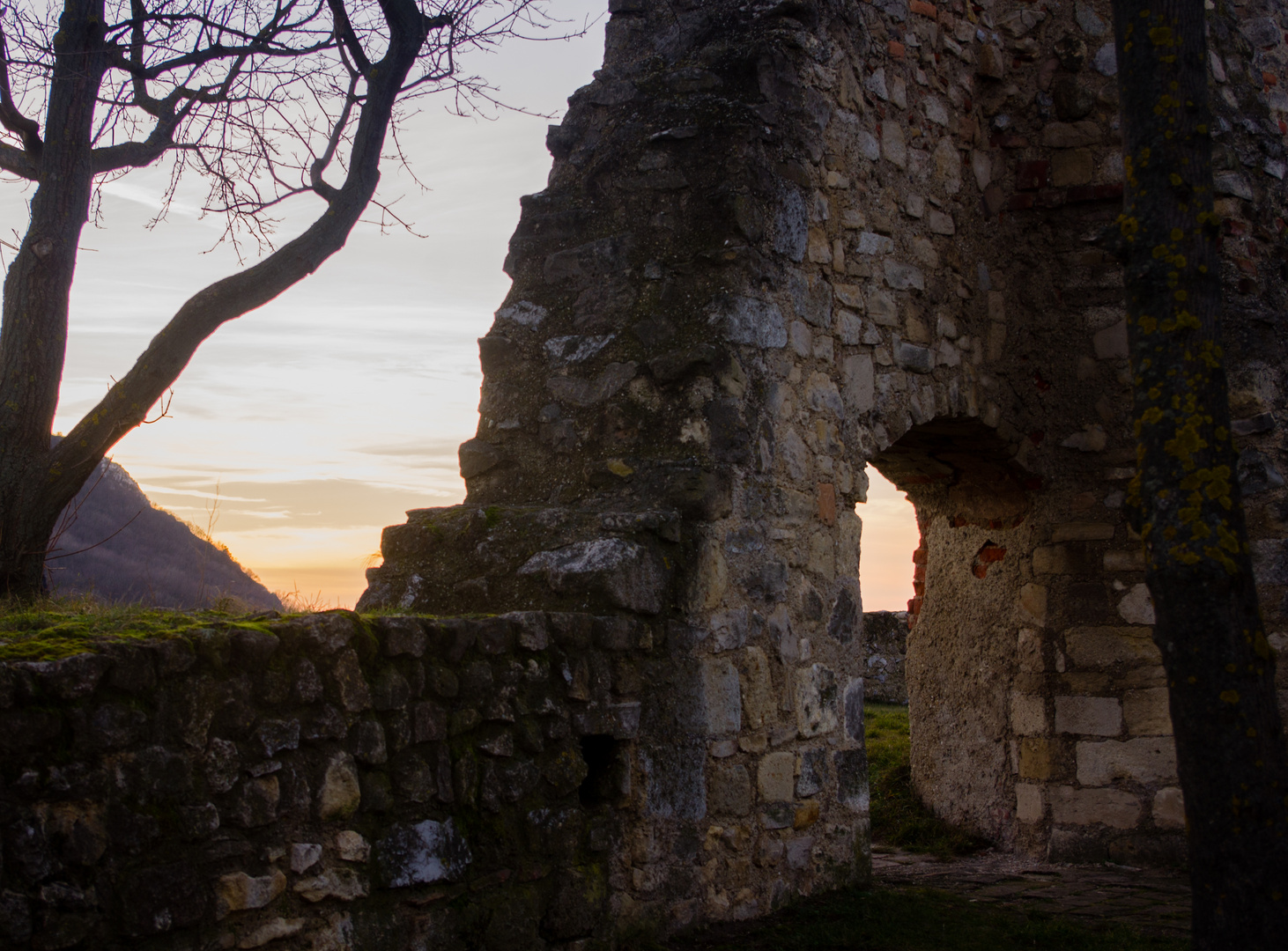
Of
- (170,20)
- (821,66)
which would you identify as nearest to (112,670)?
(821,66)

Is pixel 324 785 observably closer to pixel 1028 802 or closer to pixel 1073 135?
pixel 1028 802

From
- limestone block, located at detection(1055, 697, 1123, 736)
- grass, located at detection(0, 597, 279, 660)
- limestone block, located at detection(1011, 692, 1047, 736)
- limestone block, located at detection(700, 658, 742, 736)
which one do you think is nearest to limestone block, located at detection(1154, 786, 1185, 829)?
limestone block, located at detection(1055, 697, 1123, 736)

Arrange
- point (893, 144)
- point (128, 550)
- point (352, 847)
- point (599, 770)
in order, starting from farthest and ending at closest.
A: point (128, 550)
point (893, 144)
point (599, 770)
point (352, 847)

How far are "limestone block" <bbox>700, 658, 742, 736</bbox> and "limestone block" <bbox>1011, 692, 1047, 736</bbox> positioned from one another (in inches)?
86.9

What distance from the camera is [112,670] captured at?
94.2 inches

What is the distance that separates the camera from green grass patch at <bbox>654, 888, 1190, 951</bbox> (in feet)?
12.6

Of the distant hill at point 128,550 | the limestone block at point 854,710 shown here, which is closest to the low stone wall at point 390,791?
the limestone block at point 854,710

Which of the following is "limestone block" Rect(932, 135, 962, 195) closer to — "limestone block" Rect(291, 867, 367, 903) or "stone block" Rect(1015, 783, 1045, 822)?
"stone block" Rect(1015, 783, 1045, 822)

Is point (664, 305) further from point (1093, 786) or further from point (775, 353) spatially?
point (1093, 786)

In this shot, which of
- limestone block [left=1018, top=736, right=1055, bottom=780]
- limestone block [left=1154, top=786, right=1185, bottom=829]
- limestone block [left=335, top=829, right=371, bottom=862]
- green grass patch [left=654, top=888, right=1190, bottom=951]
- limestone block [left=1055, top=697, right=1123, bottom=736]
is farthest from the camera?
limestone block [left=1018, top=736, right=1055, bottom=780]

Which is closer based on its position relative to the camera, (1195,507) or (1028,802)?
(1195,507)

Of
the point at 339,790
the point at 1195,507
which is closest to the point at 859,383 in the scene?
the point at 1195,507

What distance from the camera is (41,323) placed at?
18.8 ft

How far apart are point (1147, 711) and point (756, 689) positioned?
7.71ft
